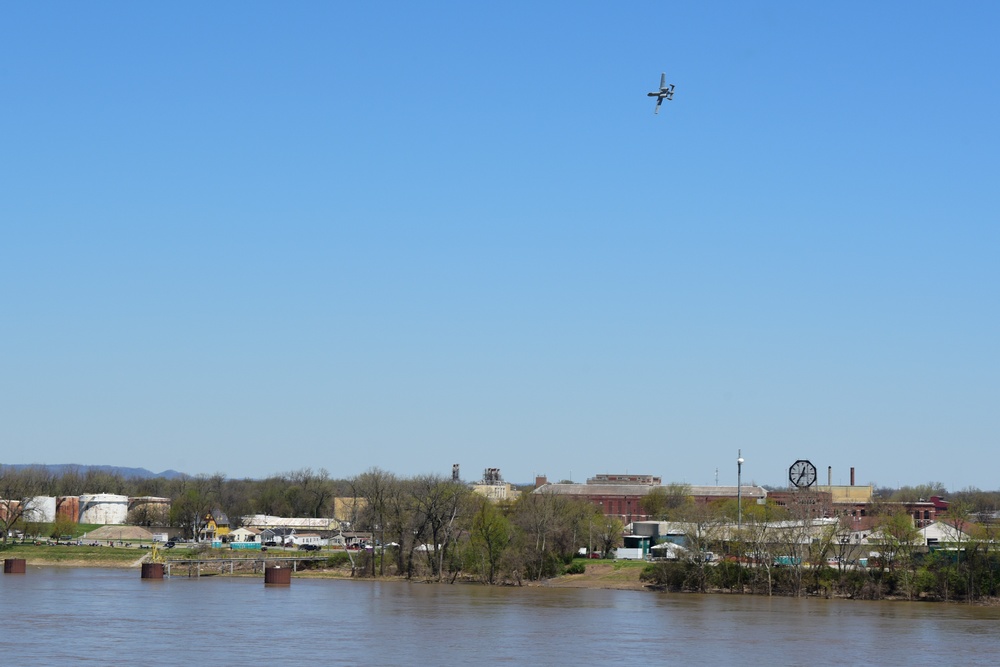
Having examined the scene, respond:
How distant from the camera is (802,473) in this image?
15638 centimetres

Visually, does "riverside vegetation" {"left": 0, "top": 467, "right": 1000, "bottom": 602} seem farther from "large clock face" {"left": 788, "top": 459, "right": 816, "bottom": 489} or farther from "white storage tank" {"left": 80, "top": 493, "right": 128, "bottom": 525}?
"white storage tank" {"left": 80, "top": 493, "right": 128, "bottom": 525}

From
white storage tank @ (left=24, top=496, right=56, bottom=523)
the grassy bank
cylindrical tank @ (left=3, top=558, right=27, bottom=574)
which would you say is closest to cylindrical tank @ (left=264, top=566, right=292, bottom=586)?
cylindrical tank @ (left=3, top=558, right=27, bottom=574)

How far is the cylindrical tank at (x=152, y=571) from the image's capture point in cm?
10844

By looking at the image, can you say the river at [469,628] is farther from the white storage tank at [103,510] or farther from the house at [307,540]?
the white storage tank at [103,510]

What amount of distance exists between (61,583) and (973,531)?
6698 centimetres

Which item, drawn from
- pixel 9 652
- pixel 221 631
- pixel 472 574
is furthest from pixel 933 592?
pixel 9 652

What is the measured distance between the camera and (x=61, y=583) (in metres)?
98.0

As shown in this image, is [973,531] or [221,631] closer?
[221,631]

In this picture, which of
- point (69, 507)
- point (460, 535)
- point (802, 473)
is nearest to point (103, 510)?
point (69, 507)

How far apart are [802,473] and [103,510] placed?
97688mm

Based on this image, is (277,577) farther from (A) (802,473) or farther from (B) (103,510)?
(B) (103,510)

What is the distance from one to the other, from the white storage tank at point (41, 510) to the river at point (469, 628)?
2764 inches

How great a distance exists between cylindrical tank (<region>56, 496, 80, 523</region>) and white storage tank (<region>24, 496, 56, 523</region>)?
2003mm

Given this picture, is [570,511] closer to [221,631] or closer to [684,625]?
[684,625]
